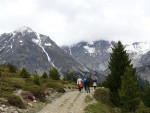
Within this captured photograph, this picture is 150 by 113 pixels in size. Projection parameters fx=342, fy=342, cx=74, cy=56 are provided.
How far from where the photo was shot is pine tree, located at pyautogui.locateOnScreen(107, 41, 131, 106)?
5047 centimetres

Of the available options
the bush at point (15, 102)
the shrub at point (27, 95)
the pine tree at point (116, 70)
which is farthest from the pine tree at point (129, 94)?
the bush at point (15, 102)

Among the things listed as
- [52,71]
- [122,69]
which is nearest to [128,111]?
[122,69]

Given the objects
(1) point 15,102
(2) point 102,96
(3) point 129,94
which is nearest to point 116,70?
(2) point 102,96

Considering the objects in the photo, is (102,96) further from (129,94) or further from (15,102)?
(15,102)

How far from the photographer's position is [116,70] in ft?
167

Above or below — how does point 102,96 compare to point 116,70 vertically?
below

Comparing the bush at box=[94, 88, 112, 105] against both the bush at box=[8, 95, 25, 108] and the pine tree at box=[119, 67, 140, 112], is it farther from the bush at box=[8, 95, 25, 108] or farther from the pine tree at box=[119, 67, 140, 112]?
the bush at box=[8, 95, 25, 108]

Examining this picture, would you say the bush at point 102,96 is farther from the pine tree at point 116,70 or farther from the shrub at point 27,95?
the shrub at point 27,95

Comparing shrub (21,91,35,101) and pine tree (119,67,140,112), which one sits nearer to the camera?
shrub (21,91,35,101)

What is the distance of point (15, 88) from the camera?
4734 cm

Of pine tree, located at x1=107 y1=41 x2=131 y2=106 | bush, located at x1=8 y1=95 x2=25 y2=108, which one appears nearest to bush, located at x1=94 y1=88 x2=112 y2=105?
pine tree, located at x1=107 y1=41 x2=131 y2=106

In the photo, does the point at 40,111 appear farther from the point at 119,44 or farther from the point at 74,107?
the point at 119,44

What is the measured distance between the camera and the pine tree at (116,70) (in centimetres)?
5047

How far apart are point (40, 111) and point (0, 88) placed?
356 inches
